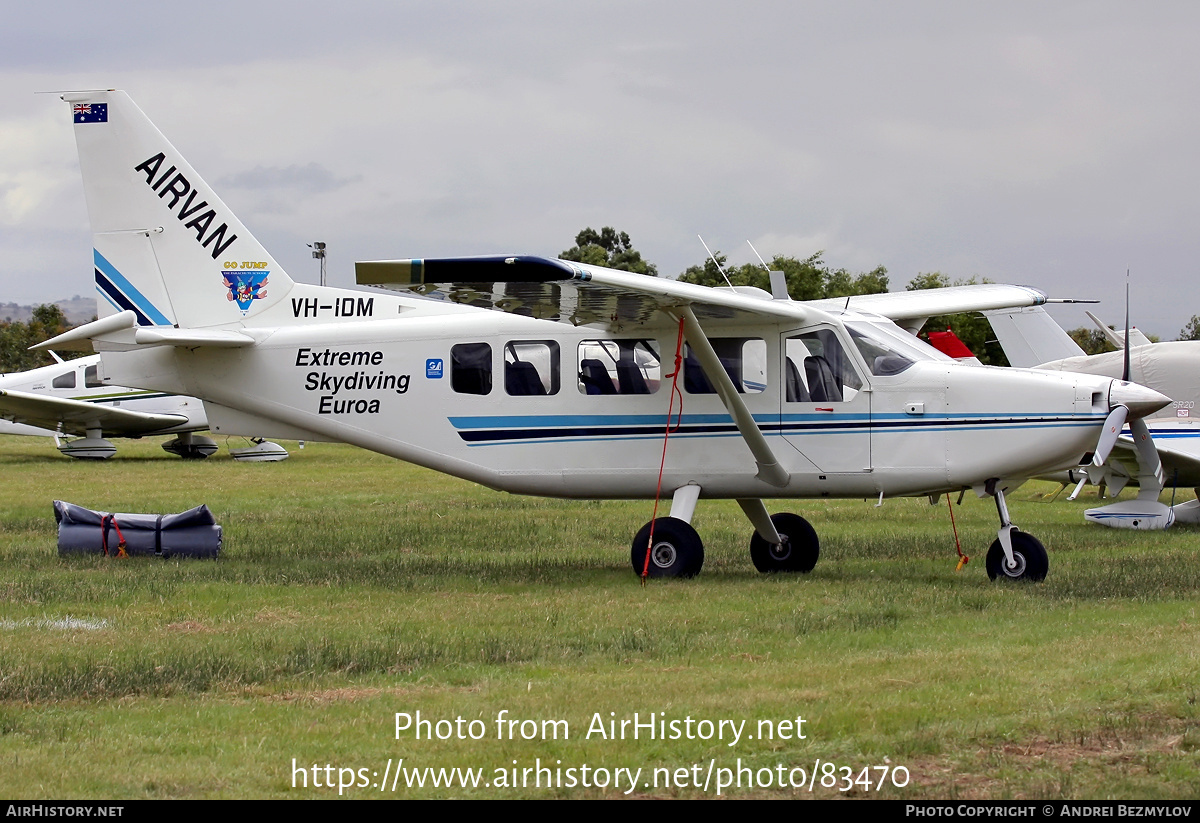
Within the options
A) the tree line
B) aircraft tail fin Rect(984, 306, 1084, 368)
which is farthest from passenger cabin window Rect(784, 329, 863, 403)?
the tree line

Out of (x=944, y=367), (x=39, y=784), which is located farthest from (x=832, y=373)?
(x=39, y=784)

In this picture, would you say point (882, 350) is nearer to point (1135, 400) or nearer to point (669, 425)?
point (669, 425)

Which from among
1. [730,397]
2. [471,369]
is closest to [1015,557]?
[730,397]

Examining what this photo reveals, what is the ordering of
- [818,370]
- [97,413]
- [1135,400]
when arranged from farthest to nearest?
[97,413] → [818,370] → [1135,400]

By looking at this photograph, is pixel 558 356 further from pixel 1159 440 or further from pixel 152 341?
pixel 1159 440

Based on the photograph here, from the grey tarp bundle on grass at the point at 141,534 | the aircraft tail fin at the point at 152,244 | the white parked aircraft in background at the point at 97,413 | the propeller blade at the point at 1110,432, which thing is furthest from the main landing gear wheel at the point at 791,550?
the white parked aircraft in background at the point at 97,413

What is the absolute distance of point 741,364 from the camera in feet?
38.2

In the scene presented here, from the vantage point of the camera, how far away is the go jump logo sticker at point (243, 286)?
13.3 metres

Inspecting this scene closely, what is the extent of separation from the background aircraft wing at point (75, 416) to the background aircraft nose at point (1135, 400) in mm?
26263

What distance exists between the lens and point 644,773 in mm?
5262

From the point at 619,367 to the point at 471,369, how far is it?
1.48 meters

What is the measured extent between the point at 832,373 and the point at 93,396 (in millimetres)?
26112

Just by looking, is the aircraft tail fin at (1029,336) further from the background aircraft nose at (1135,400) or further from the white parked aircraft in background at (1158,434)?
the background aircraft nose at (1135,400)

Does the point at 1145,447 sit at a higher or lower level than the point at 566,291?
lower
